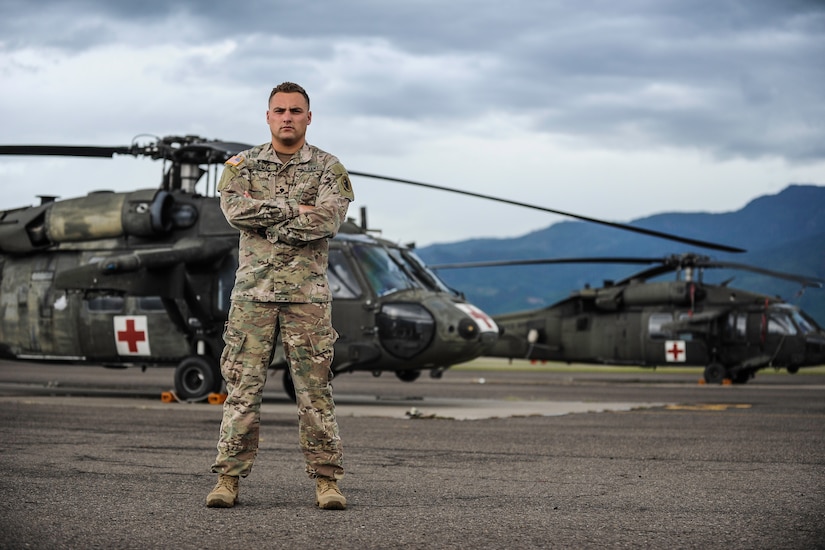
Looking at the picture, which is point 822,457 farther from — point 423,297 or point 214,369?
point 214,369

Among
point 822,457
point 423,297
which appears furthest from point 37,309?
point 822,457

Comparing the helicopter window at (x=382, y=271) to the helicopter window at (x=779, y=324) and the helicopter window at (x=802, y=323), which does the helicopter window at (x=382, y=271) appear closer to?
the helicopter window at (x=779, y=324)

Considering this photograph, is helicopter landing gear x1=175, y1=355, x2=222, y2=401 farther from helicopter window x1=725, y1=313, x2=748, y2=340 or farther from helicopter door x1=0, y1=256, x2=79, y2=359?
helicopter window x1=725, y1=313, x2=748, y2=340

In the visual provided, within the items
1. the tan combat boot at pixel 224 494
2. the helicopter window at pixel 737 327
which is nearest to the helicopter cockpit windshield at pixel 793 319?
the helicopter window at pixel 737 327

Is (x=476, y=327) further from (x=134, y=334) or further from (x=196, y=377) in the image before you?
(x=134, y=334)

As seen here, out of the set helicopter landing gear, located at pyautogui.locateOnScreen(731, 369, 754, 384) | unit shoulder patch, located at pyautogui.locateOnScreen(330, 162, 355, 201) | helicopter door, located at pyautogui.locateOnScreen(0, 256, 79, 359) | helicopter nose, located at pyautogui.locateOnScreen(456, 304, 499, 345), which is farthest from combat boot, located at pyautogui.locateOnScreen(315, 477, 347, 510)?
helicopter landing gear, located at pyautogui.locateOnScreen(731, 369, 754, 384)

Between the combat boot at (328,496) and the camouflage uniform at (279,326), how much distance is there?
39mm

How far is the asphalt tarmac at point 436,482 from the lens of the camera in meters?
4.78

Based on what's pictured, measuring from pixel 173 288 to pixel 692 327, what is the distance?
48.6 ft

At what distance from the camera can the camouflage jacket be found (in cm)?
555

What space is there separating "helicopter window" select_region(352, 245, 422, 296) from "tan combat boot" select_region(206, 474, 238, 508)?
32.1 feet

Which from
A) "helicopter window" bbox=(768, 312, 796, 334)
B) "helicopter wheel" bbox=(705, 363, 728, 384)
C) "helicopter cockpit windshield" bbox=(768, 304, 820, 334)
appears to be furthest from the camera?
"helicopter wheel" bbox=(705, 363, 728, 384)

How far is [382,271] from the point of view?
1552 cm

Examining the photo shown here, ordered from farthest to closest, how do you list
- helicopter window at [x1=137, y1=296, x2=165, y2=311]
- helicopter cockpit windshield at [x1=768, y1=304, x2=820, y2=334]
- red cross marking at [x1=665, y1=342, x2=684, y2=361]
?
red cross marking at [x1=665, y1=342, x2=684, y2=361] → helicopter cockpit windshield at [x1=768, y1=304, x2=820, y2=334] → helicopter window at [x1=137, y1=296, x2=165, y2=311]
